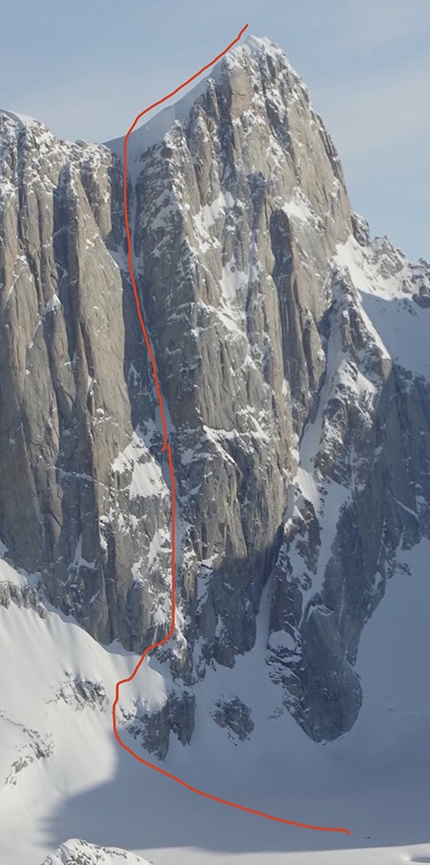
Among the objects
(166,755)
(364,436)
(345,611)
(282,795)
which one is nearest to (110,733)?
(166,755)

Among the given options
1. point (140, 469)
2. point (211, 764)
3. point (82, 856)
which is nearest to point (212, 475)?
point (140, 469)

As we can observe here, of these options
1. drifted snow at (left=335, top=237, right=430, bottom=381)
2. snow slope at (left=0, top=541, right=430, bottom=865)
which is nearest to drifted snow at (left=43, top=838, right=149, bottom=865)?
snow slope at (left=0, top=541, right=430, bottom=865)

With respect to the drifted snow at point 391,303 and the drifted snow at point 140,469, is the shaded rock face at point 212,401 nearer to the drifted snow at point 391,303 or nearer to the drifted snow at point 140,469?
the drifted snow at point 140,469

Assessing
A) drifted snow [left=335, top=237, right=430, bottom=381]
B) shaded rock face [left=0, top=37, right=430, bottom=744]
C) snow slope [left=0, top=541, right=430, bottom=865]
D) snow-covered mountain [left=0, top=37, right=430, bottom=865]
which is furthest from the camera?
drifted snow [left=335, top=237, right=430, bottom=381]

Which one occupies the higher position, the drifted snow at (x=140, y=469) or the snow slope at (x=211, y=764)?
the drifted snow at (x=140, y=469)

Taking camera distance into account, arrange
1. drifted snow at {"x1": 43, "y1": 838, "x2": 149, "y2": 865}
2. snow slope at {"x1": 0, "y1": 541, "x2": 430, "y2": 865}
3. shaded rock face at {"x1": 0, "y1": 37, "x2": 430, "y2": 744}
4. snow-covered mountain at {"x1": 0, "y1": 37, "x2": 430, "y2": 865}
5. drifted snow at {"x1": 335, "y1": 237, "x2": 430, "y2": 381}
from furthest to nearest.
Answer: drifted snow at {"x1": 335, "y1": 237, "x2": 430, "y2": 381} < shaded rock face at {"x1": 0, "y1": 37, "x2": 430, "y2": 744} < snow-covered mountain at {"x1": 0, "y1": 37, "x2": 430, "y2": 865} < snow slope at {"x1": 0, "y1": 541, "x2": 430, "y2": 865} < drifted snow at {"x1": 43, "y1": 838, "x2": 149, "y2": 865}

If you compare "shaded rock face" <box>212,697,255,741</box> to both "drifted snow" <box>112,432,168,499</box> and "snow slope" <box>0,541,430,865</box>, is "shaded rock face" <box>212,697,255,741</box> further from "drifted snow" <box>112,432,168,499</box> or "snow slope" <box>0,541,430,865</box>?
"drifted snow" <box>112,432,168,499</box>

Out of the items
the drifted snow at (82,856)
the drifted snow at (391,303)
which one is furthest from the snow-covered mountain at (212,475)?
the drifted snow at (82,856)

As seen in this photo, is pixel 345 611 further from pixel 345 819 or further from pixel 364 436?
pixel 345 819
